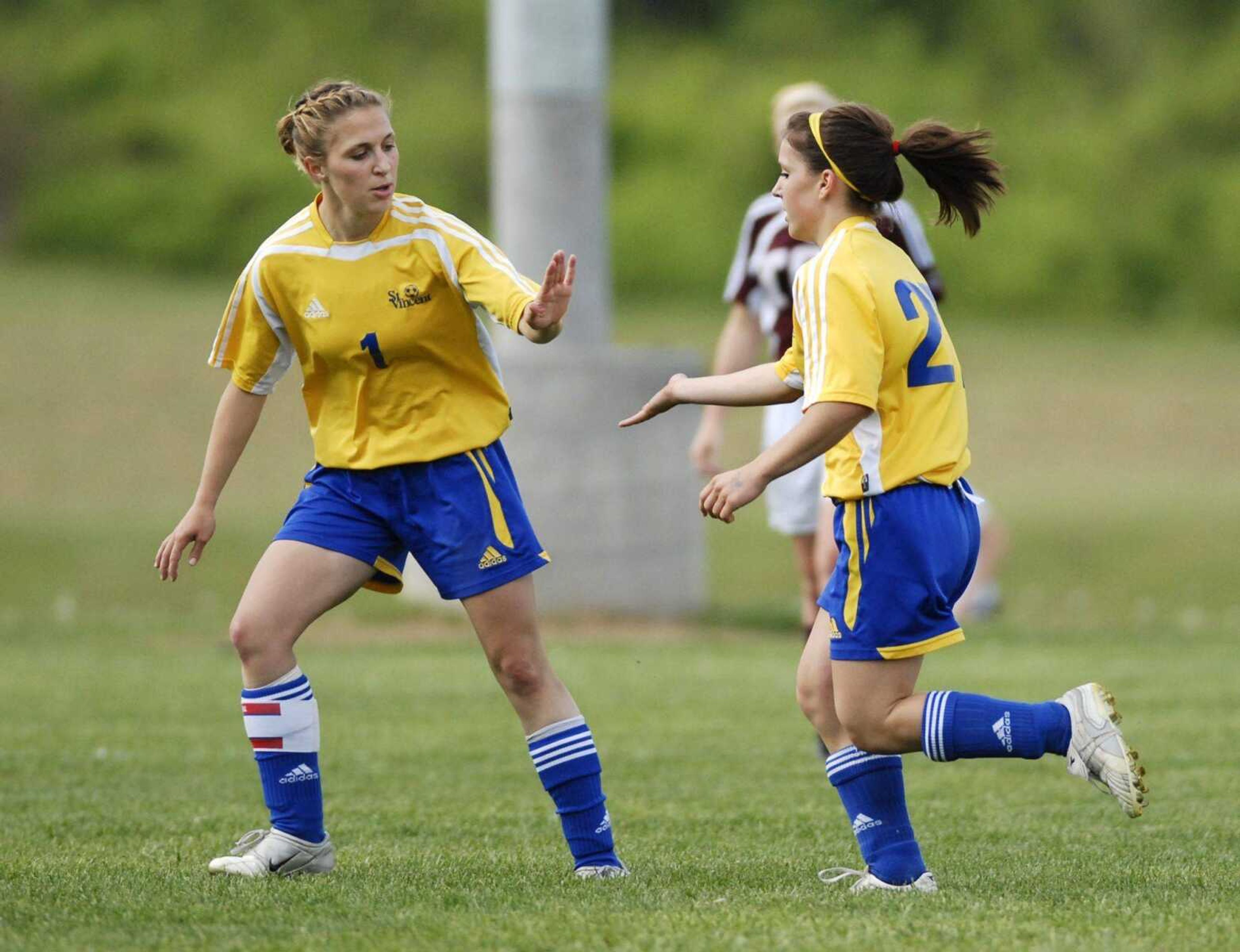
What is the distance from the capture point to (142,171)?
38.2 meters

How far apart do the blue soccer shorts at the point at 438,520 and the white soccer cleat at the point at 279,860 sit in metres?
0.64

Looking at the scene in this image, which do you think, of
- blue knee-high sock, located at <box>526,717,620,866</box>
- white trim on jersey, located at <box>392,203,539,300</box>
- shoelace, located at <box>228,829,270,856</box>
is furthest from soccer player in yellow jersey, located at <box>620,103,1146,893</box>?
shoelace, located at <box>228,829,270,856</box>

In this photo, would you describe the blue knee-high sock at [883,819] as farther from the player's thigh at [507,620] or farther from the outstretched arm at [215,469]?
the outstretched arm at [215,469]

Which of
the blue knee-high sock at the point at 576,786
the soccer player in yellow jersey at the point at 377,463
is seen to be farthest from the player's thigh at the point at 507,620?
the blue knee-high sock at the point at 576,786

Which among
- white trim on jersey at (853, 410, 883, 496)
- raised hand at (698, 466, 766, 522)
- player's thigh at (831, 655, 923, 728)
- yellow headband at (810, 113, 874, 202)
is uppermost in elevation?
yellow headband at (810, 113, 874, 202)

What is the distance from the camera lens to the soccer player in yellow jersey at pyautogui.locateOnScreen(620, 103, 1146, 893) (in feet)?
13.2

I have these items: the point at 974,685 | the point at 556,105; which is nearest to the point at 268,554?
the point at 974,685

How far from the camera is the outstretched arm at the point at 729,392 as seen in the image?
14.0 ft

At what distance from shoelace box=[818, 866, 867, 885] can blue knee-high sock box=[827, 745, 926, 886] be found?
100mm

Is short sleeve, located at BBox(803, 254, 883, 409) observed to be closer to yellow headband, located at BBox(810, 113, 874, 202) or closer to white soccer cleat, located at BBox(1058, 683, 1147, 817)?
yellow headband, located at BBox(810, 113, 874, 202)

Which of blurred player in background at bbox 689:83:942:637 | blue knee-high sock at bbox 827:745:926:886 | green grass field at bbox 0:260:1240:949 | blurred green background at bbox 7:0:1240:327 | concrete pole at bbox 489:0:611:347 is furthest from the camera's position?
blurred green background at bbox 7:0:1240:327

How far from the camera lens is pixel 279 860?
4.62m

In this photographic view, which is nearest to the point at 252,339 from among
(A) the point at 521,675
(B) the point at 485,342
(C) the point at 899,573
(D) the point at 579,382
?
(B) the point at 485,342

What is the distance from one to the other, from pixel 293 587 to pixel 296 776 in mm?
483
